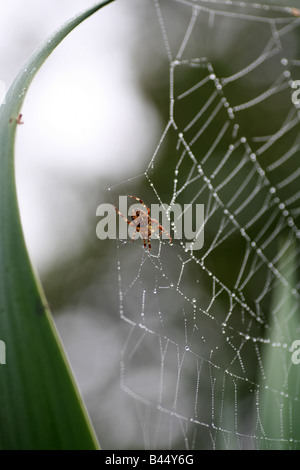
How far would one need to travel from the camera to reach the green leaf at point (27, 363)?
0.50 metres

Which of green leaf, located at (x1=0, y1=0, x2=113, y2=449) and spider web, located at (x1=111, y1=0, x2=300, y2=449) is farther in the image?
spider web, located at (x1=111, y1=0, x2=300, y2=449)

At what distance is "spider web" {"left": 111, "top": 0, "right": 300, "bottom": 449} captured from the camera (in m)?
3.23

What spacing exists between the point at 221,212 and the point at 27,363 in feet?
10.1

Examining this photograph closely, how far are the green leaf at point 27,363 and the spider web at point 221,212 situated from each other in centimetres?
228

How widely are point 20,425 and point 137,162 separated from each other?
11.7 ft

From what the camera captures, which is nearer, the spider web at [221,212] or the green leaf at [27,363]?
the green leaf at [27,363]

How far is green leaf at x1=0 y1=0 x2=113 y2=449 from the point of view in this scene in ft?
1.63

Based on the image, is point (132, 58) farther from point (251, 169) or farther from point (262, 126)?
point (251, 169)

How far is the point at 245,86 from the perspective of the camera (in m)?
3.88

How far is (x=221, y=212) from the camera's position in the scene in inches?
137

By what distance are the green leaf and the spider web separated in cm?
228
